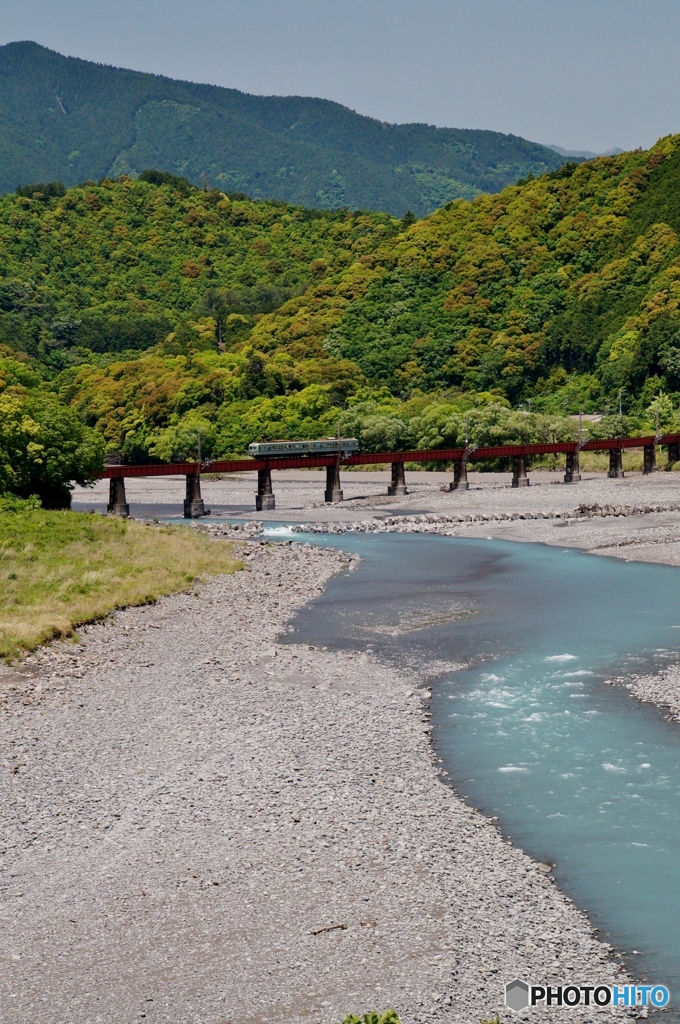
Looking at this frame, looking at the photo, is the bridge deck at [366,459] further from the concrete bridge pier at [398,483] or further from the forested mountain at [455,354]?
the forested mountain at [455,354]

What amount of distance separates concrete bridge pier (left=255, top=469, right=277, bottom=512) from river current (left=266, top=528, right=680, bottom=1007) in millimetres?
36577

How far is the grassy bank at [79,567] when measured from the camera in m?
40.4

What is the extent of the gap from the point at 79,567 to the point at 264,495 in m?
47.7

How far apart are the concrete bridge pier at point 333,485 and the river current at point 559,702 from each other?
39.5 meters

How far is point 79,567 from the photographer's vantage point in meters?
50.8

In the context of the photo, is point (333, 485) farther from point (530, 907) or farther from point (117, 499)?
point (530, 907)

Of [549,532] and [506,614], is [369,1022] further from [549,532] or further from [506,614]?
[549,532]

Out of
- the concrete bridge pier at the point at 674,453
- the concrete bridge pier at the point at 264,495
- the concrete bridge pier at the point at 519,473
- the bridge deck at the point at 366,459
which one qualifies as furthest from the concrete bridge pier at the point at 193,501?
the concrete bridge pier at the point at 674,453

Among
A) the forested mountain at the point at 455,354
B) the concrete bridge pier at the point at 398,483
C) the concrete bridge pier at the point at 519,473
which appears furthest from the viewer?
the forested mountain at the point at 455,354

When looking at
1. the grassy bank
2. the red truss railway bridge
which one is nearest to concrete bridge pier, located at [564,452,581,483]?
the red truss railway bridge

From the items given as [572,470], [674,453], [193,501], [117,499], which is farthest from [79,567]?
[674,453]

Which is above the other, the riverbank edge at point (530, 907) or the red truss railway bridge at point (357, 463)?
the red truss railway bridge at point (357, 463)

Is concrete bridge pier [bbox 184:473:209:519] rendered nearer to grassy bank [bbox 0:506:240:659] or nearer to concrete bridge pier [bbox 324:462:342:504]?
concrete bridge pier [bbox 324:462:342:504]

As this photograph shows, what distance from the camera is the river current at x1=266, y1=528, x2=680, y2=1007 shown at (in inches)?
774
